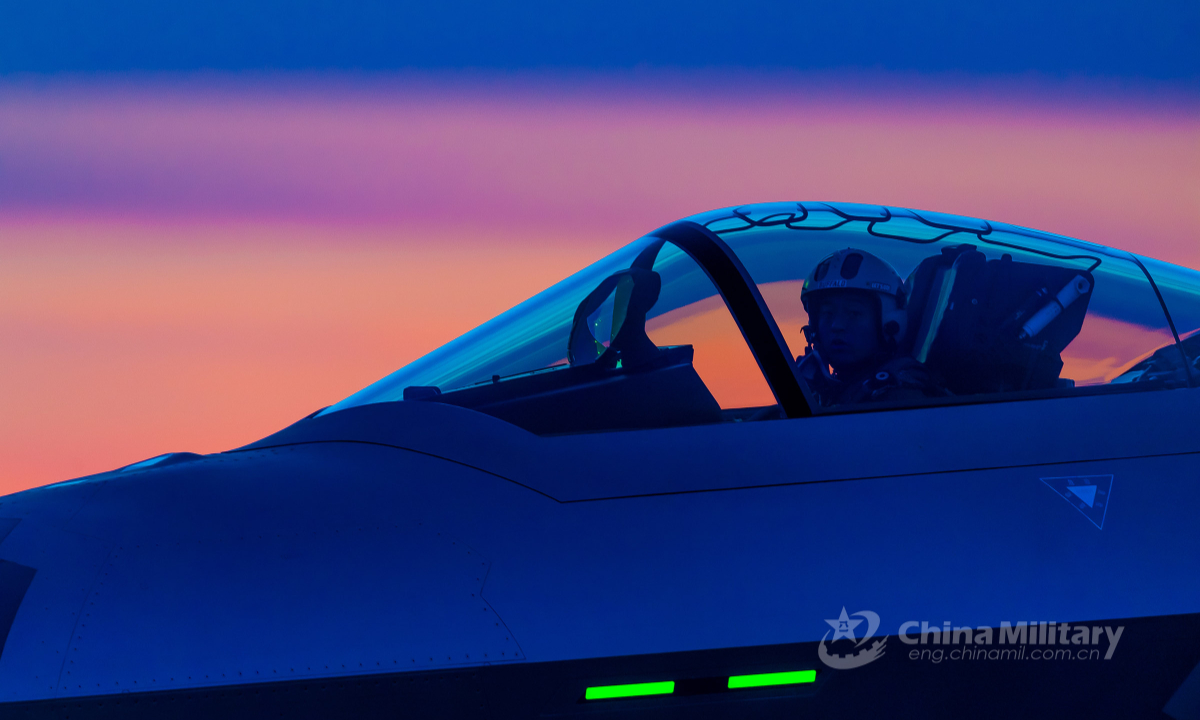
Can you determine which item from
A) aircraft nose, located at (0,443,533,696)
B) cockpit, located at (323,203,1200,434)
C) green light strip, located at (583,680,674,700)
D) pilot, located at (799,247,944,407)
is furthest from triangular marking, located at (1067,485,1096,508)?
aircraft nose, located at (0,443,533,696)

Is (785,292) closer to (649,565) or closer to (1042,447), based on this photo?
(1042,447)

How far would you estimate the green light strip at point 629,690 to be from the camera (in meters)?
1.77

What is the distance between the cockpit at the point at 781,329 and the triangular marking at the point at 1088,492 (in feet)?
0.94

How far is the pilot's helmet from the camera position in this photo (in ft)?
8.23

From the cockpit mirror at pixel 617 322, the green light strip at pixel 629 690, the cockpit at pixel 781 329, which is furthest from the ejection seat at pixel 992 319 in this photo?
the green light strip at pixel 629 690

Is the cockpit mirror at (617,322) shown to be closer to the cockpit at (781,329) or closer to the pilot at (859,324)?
the cockpit at (781,329)

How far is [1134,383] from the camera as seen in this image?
92.7 inches

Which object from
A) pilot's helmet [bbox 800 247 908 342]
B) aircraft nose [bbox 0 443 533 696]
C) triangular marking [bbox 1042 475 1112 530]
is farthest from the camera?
pilot's helmet [bbox 800 247 908 342]

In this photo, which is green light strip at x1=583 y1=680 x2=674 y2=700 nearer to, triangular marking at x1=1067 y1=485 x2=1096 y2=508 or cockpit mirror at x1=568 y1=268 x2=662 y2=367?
cockpit mirror at x1=568 y1=268 x2=662 y2=367

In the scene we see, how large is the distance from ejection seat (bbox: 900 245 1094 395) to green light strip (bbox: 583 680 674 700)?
3.63 ft

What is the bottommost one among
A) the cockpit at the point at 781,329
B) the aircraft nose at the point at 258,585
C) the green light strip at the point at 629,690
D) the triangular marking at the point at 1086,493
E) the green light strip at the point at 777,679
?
the green light strip at the point at 629,690

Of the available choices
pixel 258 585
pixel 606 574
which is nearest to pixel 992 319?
pixel 606 574

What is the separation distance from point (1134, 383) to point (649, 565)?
141cm

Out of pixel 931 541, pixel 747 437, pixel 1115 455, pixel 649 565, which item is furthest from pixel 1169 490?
pixel 649 565
